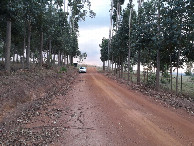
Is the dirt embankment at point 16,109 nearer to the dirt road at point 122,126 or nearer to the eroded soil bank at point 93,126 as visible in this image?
the eroded soil bank at point 93,126

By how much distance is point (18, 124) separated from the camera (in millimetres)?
7645

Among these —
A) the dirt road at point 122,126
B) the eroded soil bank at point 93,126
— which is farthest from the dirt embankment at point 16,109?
the dirt road at point 122,126

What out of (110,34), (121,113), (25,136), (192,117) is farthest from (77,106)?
(110,34)

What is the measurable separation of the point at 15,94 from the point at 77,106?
3135 millimetres

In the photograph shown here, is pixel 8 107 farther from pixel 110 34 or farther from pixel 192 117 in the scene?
pixel 110 34

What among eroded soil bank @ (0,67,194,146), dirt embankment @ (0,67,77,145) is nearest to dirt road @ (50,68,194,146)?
eroded soil bank @ (0,67,194,146)

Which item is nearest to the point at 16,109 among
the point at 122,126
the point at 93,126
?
the point at 93,126

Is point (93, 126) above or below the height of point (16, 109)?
below

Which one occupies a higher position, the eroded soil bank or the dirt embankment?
the dirt embankment

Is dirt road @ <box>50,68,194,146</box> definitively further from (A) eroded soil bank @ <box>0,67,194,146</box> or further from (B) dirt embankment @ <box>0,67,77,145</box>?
(B) dirt embankment @ <box>0,67,77,145</box>

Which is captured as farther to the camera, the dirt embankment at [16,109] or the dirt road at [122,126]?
the dirt embankment at [16,109]

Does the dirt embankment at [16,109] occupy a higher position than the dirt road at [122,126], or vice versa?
the dirt embankment at [16,109]

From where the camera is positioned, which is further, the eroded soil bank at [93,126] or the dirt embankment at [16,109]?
the dirt embankment at [16,109]

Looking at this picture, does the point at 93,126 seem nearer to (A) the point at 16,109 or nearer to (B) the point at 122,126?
(B) the point at 122,126
